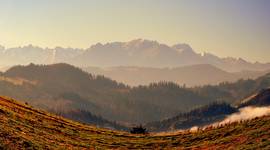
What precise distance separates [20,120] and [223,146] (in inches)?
1253

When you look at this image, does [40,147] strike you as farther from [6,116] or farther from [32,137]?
[6,116]

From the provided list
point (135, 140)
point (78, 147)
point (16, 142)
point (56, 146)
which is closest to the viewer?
point (16, 142)

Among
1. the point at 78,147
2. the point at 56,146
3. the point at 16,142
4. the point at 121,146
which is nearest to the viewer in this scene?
the point at 16,142

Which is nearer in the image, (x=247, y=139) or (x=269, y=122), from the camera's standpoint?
(x=247, y=139)

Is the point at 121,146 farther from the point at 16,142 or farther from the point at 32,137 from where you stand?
the point at 16,142

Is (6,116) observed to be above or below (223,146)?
above

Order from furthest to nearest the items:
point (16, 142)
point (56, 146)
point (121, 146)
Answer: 1. point (121, 146)
2. point (56, 146)
3. point (16, 142)

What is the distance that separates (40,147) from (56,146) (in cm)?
506

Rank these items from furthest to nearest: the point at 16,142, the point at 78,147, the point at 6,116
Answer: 1. the point at 6,116
2. the point at 78,147
3. the point at 16,142

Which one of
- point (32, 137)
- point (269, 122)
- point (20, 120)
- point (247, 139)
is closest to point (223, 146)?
point (247, 139)

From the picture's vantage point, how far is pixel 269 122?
67.4 metres

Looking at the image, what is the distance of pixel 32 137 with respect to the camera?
5897 centimetres

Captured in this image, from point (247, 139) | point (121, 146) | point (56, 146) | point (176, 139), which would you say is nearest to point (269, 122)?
point (247, 139)

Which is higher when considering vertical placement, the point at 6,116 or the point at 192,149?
the point at 6,116
